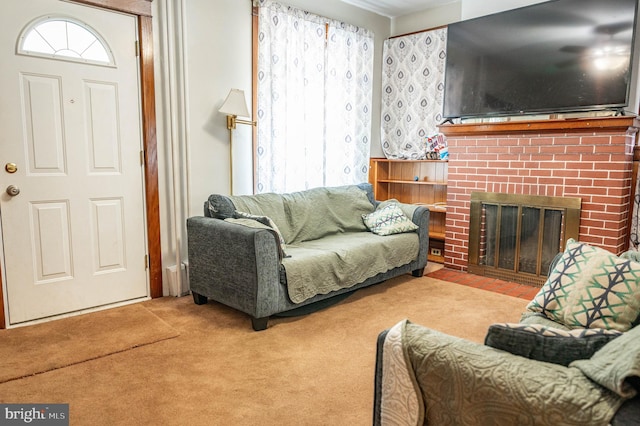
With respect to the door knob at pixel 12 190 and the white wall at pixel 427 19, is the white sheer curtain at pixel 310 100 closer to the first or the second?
the white wall at pixel 427 19

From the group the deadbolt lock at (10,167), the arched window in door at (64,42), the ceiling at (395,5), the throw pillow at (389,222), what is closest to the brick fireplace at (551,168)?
the throw pillow at (389,222)

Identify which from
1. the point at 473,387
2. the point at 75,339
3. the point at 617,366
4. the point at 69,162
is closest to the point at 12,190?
the point at 69,162

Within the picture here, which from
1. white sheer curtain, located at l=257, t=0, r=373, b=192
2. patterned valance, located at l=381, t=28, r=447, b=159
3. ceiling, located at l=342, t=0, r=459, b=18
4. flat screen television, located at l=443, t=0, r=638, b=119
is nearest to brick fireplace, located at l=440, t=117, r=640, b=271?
flat screen television, located at l=443, t=0, r=638, b=119

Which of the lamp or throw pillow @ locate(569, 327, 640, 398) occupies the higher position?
the lamp

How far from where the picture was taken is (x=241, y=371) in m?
2.32

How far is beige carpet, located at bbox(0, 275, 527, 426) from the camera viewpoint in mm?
1956

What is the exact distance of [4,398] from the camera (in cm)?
204

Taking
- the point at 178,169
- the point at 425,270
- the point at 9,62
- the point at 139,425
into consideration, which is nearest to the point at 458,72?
the point at 425,270

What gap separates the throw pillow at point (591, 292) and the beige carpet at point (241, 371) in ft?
2.76

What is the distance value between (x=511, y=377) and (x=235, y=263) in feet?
6.86

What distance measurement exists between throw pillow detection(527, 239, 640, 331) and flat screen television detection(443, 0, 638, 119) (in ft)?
6.32

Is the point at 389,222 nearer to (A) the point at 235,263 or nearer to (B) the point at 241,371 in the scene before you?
(A) the point at 235,263

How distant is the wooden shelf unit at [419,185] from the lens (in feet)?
15.6

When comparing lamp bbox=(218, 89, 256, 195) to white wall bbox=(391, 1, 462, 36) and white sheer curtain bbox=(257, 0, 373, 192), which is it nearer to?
white sheer curtain bbox=(257, 0, 373, 192)
